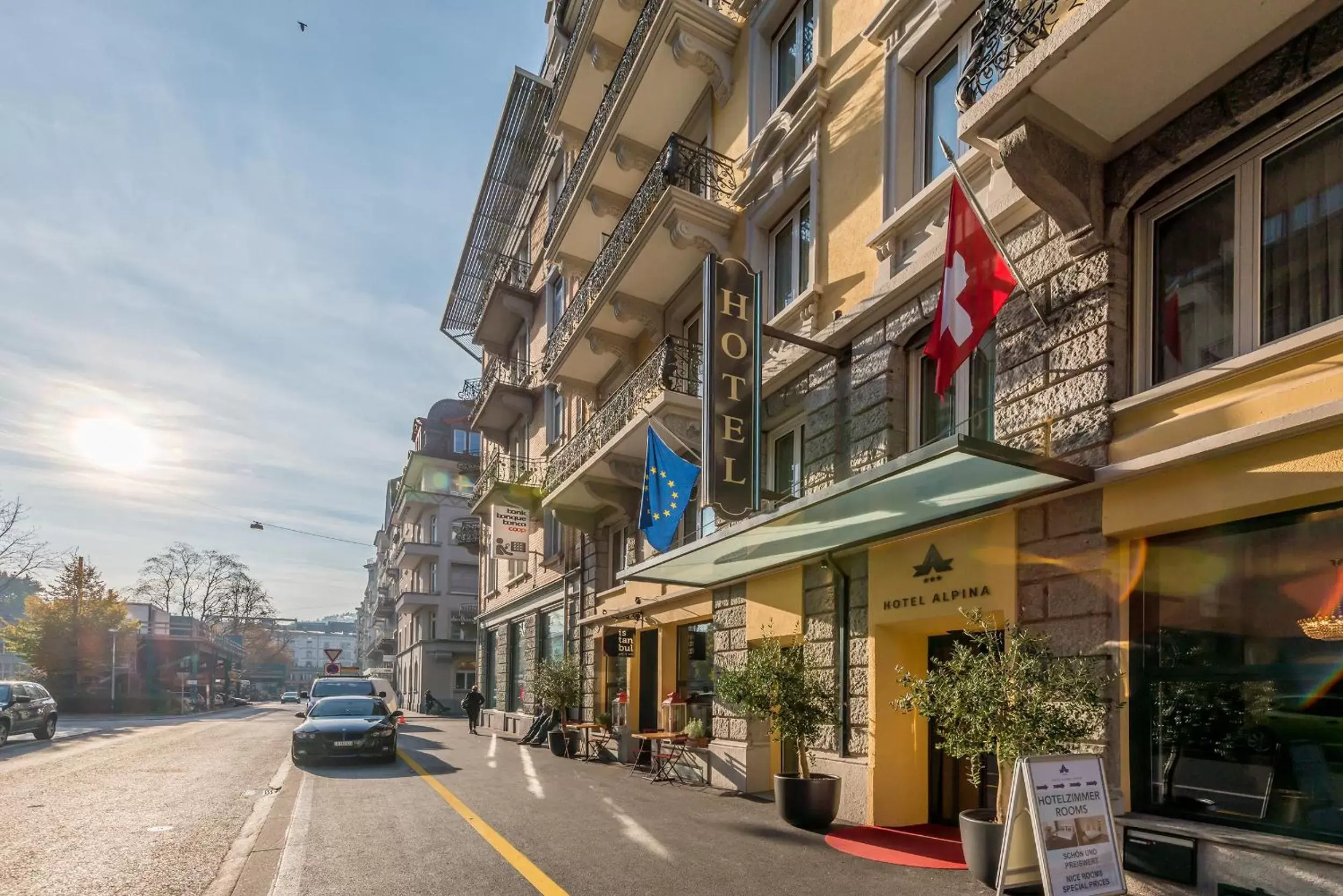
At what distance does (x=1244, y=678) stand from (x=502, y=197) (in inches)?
1090

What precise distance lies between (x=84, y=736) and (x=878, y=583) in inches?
1016

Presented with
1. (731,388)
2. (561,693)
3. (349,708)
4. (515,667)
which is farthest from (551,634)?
(731,388)

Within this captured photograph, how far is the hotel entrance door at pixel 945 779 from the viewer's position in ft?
30.6

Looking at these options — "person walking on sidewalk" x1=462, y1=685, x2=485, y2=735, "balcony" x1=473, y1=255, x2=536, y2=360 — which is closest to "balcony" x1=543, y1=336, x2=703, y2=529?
"balcony" x1=473, y1=255, x2=536, y2=360

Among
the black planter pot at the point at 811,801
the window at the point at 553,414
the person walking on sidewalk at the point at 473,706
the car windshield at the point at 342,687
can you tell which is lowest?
Result: the person walking on sidewalk at the point at 473,706

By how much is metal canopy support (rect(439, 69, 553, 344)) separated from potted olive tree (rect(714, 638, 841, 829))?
1915cm

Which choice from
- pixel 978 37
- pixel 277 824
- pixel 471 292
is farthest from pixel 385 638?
pixel 978 37

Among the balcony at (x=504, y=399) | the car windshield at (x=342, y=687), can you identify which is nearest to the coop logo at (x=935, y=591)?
the car windshield at (x=342, y=687)

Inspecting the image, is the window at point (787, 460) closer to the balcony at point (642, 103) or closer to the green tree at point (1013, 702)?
the green tree at point (1013, 702)

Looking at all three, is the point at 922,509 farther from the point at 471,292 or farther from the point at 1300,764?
the point at 471,292

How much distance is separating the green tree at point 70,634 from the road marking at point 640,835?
46.7 meters

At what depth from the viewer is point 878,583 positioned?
31.3ft

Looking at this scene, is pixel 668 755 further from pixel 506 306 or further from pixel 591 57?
pixel 506 306

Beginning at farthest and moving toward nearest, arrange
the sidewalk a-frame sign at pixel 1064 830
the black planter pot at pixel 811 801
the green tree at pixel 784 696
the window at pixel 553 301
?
1. the window at pixel 553 301
2. the green tree at pixel 784 696
3. the black planter pot at pixel 811 801
4. the sidewalk a-frame sign at pixel 1064 830
